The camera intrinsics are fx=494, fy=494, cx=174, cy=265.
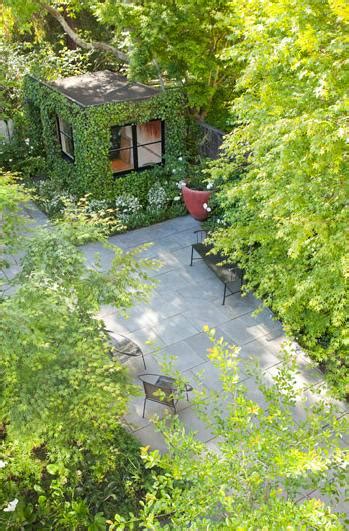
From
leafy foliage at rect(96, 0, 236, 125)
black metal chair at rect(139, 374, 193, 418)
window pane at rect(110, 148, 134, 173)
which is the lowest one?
black metal chair at rect(139, 374, 193, 418)

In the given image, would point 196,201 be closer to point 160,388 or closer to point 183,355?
point 183,355

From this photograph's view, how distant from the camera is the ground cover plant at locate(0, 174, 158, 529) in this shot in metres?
4.69

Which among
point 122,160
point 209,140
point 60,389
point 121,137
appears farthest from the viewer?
point 121,137

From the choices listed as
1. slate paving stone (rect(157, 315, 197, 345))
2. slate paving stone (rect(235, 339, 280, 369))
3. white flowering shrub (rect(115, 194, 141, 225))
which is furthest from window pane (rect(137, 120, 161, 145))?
slate paving stone (rect(235, 339, 280, 369))

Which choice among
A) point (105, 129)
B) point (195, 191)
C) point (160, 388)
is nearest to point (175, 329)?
point (160, 388)

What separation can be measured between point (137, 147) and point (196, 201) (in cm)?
224

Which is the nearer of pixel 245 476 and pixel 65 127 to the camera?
pixel 245 476

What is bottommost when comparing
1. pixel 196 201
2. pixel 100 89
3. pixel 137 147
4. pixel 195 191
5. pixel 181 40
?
pixel 196 201

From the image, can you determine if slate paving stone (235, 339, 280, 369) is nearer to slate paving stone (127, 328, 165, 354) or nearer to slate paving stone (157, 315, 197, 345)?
slate paving stone (157, 315, 197, 345)

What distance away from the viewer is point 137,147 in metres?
11.9

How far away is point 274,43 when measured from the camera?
22.1 ft

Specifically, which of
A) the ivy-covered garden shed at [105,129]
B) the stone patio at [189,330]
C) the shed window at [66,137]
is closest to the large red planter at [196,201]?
the stone patio at [189,330]

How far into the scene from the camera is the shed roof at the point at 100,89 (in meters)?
11.1

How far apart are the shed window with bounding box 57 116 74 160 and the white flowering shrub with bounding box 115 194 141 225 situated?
177cm
